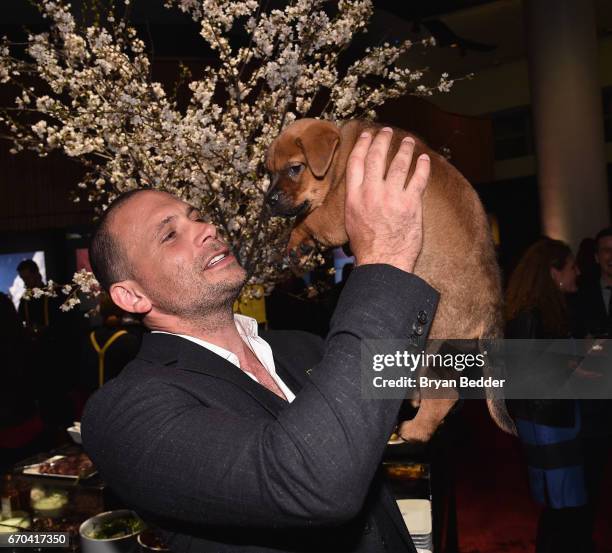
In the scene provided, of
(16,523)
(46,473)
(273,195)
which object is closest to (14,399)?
(46,473)

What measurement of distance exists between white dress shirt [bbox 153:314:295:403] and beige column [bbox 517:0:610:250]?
7248 mm

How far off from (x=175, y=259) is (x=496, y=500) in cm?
394

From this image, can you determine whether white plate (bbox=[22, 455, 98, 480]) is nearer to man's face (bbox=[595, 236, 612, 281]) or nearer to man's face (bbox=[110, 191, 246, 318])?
man's face (bbox=[110, 191, 246, 318])

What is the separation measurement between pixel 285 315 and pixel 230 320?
392 cm

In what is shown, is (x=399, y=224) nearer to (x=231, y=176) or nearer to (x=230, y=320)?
(x=230, y=320)

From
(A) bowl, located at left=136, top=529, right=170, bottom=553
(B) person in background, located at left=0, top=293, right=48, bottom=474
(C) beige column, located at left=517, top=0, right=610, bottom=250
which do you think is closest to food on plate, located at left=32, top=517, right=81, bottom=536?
(A) bowl, located at left=136, top=529, right=170, bottom=553

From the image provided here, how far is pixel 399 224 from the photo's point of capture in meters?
0.93

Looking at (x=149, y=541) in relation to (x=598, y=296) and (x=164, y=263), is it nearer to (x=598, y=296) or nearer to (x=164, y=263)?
(x=164, y=263)

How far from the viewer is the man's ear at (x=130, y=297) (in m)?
1.42

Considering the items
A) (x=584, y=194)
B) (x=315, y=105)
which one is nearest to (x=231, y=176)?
(x=315, y=105)

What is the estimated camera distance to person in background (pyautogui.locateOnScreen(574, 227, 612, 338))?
350 centimetres

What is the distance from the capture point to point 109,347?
11.2 feet

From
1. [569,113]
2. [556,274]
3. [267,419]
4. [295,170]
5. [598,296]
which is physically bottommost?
[598,296]

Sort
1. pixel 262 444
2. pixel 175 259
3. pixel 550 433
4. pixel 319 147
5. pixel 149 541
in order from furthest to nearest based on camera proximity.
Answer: pixel 550 433, pixel 149 541, pixel 175 259, pixel 319 147, pixel 262 444
